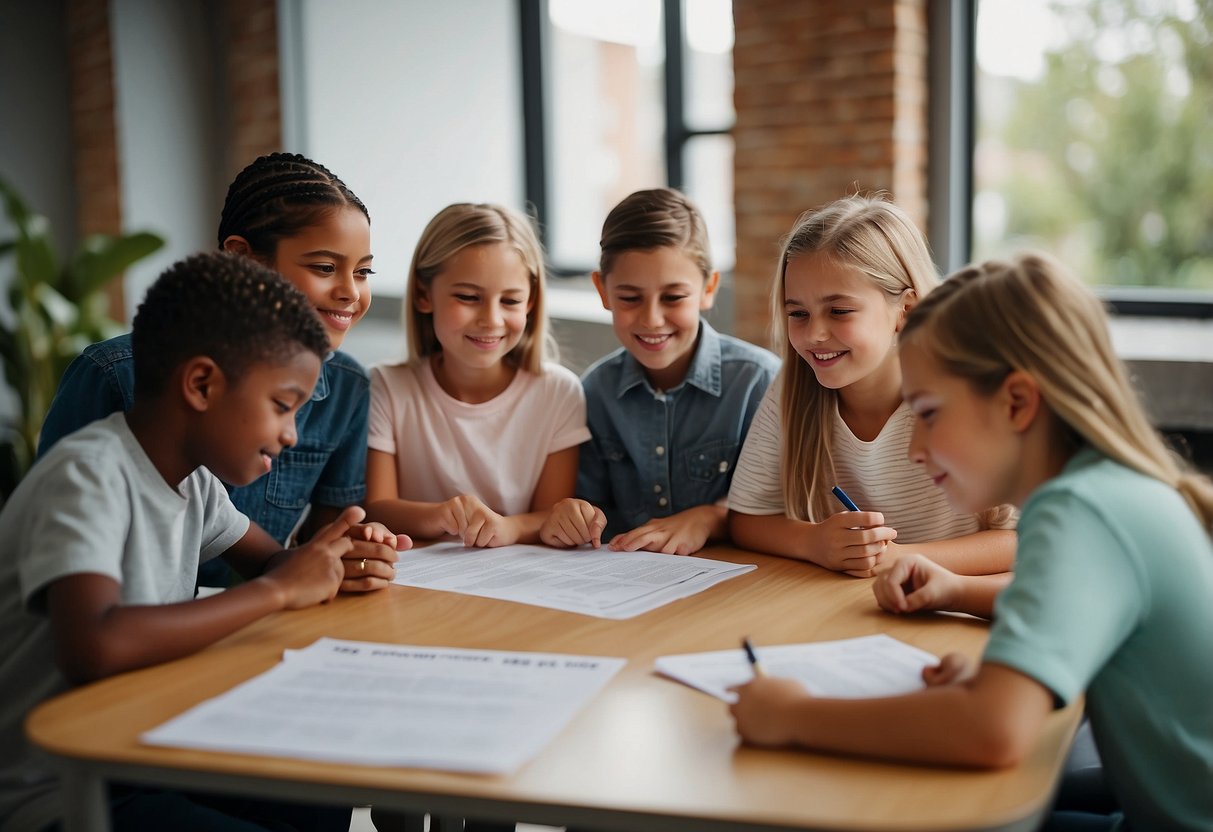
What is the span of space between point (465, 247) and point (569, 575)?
2.55ft

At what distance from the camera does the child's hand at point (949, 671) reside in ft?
3.44

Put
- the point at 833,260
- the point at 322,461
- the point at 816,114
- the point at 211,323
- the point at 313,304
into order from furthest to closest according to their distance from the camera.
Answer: the point at 816,114 → the point at 322,461 → the point at 313,304 → the point at 833,260 → the point at 211,323

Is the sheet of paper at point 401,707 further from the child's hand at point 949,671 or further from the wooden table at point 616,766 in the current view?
the child's hand at point 949,671

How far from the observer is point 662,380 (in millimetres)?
2145

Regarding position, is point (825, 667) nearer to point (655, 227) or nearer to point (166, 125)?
point (655, 227)

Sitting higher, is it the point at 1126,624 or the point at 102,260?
the point at 102,260

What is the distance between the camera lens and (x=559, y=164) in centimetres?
545

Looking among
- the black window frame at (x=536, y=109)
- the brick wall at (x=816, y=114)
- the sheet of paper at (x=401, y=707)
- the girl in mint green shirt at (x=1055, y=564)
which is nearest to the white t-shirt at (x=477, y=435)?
the sheet of paper at (x=401, y=707)

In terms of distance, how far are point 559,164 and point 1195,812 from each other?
4.75 meters

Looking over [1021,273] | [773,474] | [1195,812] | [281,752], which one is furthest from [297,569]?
[1195,812]

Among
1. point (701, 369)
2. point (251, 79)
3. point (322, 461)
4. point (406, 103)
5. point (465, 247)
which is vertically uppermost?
point (251, 79)

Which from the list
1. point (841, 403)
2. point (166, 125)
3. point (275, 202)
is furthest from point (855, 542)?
point (166, 125)

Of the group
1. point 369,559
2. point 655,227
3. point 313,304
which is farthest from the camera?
point 655,227

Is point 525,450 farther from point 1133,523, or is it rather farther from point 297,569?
point 1133,523
